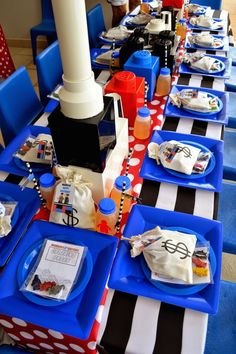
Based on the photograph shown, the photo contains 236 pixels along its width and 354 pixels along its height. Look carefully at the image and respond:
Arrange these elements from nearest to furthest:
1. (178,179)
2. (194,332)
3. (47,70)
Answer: (194,332) < (178,179) < (47,70)

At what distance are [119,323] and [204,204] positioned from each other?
0.45 metres

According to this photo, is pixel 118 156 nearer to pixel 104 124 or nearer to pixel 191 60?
pixel 104 124

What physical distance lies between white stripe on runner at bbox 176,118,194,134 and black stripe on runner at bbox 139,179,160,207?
333mm

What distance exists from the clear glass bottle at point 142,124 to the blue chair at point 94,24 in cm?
129

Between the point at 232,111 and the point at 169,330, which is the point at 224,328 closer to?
the point at 169,330

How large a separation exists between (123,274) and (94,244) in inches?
4.5

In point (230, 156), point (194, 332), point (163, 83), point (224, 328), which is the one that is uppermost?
point (163, 83)

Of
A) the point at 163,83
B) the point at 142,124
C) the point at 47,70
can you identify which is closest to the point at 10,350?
the point at 142,124

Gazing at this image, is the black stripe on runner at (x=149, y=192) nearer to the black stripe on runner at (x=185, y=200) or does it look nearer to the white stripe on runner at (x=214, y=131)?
the black stripe on runner at (x=185, y=200)

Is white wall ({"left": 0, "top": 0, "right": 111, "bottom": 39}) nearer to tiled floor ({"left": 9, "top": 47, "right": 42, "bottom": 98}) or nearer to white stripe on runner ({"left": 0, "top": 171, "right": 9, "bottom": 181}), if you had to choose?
tiled floor ({"left": 9, "top": 47, "right": 42, "bottom": 98})

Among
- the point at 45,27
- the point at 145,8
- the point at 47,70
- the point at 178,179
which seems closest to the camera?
the point at 178,179

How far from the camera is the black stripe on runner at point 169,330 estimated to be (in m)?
0.65

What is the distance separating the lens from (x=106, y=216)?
Answer: 795 millimetres

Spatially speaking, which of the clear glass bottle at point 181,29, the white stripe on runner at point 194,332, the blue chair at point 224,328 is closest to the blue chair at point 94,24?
the clear glass bottle at point 181,29
